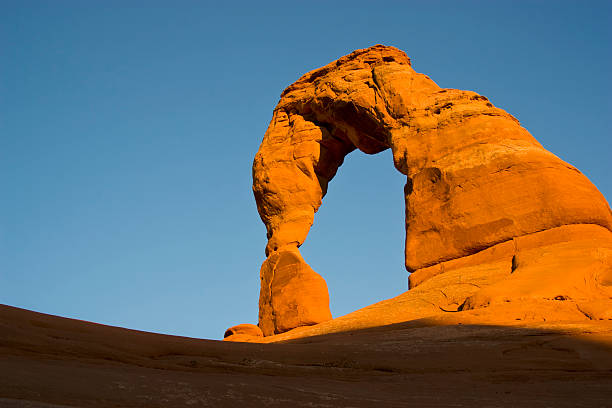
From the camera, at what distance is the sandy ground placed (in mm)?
5766

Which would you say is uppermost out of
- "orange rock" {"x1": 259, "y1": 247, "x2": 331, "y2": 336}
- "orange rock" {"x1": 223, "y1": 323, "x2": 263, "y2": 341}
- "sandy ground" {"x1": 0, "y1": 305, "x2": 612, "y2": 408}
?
"orange rock" {"x1": 259, "y1": 247, "x2": 331, "y2": 336}

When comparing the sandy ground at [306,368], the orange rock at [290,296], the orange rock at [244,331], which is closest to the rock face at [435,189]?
the orange rock at [290,296]

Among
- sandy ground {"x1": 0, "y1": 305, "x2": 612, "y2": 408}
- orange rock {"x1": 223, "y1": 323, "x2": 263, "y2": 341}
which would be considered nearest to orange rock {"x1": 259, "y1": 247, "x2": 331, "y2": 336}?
orange rock {"x1": 223, "y1": 323, "x2": 263, "y2": 341}

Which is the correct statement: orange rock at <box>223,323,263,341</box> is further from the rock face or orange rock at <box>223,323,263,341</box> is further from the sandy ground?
the sandy ground

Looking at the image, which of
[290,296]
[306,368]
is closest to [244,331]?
[290,296]

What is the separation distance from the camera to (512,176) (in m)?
19.8

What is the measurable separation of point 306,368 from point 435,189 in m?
13.3

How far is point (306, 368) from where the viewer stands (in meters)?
9.18

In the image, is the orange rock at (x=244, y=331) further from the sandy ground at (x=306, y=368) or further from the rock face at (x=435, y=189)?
the sandy ground at (x=306, y=368)

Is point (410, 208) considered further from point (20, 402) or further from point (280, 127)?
point (20, 402)

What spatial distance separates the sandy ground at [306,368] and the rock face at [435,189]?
3.96 meters

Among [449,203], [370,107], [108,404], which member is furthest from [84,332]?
[370,107]

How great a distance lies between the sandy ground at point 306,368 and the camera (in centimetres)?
577

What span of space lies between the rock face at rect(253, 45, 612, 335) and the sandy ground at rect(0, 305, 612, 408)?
3.96 m
